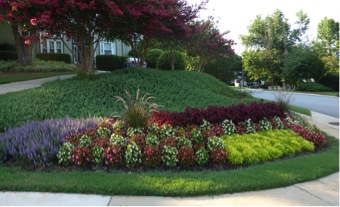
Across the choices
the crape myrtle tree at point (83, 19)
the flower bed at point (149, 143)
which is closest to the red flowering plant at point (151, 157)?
the flower bed at point (149, 143)

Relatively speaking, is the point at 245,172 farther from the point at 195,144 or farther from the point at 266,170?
the point at 195,144

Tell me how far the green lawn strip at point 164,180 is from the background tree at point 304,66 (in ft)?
112

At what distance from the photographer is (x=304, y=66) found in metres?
36.5

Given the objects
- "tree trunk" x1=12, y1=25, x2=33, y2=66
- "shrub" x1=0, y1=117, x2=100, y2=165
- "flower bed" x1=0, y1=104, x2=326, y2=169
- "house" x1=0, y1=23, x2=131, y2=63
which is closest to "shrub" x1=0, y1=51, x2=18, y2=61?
"house" x1=0, y1=23, x2=131, y2=63

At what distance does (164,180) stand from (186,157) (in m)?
0.82

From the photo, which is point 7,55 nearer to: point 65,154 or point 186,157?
point 65,154

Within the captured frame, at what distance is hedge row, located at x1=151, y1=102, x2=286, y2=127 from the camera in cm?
600

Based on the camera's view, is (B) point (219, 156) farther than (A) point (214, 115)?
No

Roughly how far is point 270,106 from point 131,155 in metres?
4.40

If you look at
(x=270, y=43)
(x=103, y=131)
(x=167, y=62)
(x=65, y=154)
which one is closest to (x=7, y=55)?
(x=167, y=62)

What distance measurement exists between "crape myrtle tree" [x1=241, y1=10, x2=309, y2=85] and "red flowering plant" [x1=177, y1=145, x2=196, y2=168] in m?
42.6

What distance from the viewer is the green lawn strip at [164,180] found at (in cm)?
391

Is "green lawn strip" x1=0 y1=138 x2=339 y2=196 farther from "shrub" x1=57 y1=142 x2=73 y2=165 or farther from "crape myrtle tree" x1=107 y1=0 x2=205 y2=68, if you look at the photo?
"crape myrtle tree" x1=107 y1=0 x2=205 y2=68

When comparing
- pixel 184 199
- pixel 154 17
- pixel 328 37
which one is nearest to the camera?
pixel 184 199
